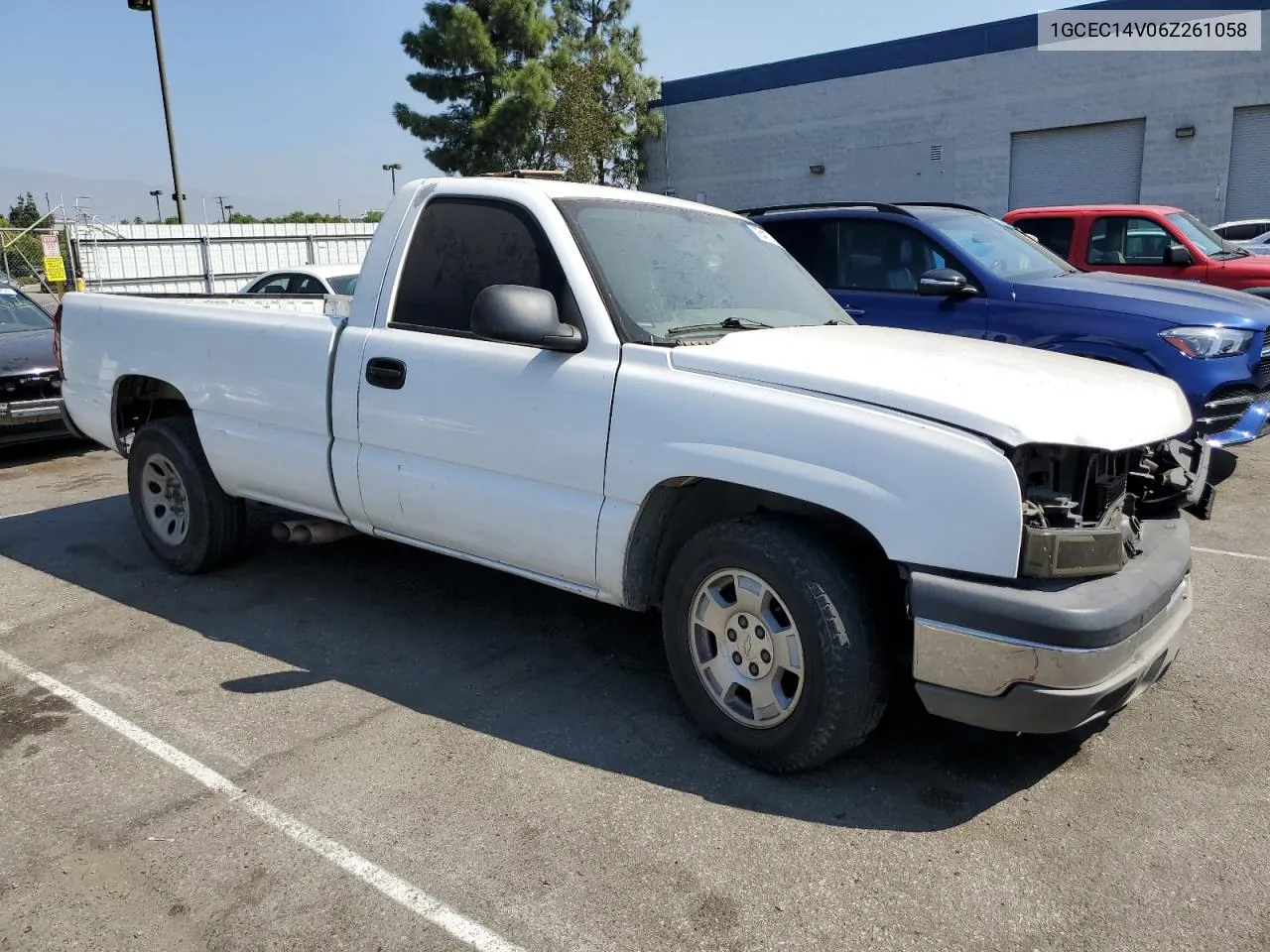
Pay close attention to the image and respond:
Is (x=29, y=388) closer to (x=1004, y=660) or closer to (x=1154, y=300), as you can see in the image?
(x=1004, y=660)

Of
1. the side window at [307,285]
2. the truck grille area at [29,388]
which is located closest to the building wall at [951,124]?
the side window at [307,285]

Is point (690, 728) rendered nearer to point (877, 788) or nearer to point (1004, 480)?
point (877, 788)

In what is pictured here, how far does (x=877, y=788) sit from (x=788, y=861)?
547 mm

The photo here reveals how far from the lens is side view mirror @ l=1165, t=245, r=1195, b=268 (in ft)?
32.0

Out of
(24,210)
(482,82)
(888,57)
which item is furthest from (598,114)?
(24,210)

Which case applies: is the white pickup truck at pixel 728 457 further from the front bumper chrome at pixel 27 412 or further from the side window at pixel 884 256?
the front bumper chrome at pixel 27 412

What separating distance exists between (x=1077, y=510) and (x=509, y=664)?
2413 mm

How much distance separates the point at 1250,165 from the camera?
2334 centimetres

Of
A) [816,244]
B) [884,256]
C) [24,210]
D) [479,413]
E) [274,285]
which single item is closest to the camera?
[479,413]

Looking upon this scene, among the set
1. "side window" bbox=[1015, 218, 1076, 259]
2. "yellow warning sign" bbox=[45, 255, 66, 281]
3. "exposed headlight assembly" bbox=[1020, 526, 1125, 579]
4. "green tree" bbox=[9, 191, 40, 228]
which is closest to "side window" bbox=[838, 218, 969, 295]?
"side window" bbox=[1015, 218, 1076, 259]

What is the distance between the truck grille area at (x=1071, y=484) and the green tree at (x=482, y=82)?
29154 millimetres

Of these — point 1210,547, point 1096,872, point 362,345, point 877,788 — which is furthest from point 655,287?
point 1210,547

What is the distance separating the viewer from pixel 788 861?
115 inches

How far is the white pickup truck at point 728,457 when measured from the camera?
9.50ft
